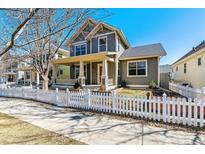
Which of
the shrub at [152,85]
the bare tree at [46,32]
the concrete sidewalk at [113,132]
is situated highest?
the bare tree at [46,32]

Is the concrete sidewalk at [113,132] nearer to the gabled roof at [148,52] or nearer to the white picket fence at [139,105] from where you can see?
the white picket fence at [139,105]

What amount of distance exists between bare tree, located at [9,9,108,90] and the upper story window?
770 centimetres

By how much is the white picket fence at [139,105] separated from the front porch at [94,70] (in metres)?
5.39

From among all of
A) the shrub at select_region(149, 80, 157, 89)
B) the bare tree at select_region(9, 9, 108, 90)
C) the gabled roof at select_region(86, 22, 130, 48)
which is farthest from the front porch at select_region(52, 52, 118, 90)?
the bare tree at select_region(9, 9, 108, 90)

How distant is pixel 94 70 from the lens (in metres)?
17.1

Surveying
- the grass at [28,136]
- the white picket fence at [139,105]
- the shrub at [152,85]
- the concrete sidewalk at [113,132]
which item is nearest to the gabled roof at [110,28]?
the shrub at [152,85]

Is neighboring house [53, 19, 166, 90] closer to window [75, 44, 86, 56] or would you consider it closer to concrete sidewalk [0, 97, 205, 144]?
window [75, 44, 86, 56]

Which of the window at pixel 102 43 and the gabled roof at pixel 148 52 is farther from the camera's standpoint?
the window at pixel 102 43

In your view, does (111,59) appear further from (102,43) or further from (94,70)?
(94,70)

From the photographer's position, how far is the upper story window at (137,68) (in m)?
14.9

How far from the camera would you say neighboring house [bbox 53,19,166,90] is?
1424cm

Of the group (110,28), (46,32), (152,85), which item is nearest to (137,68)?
(152,85)
